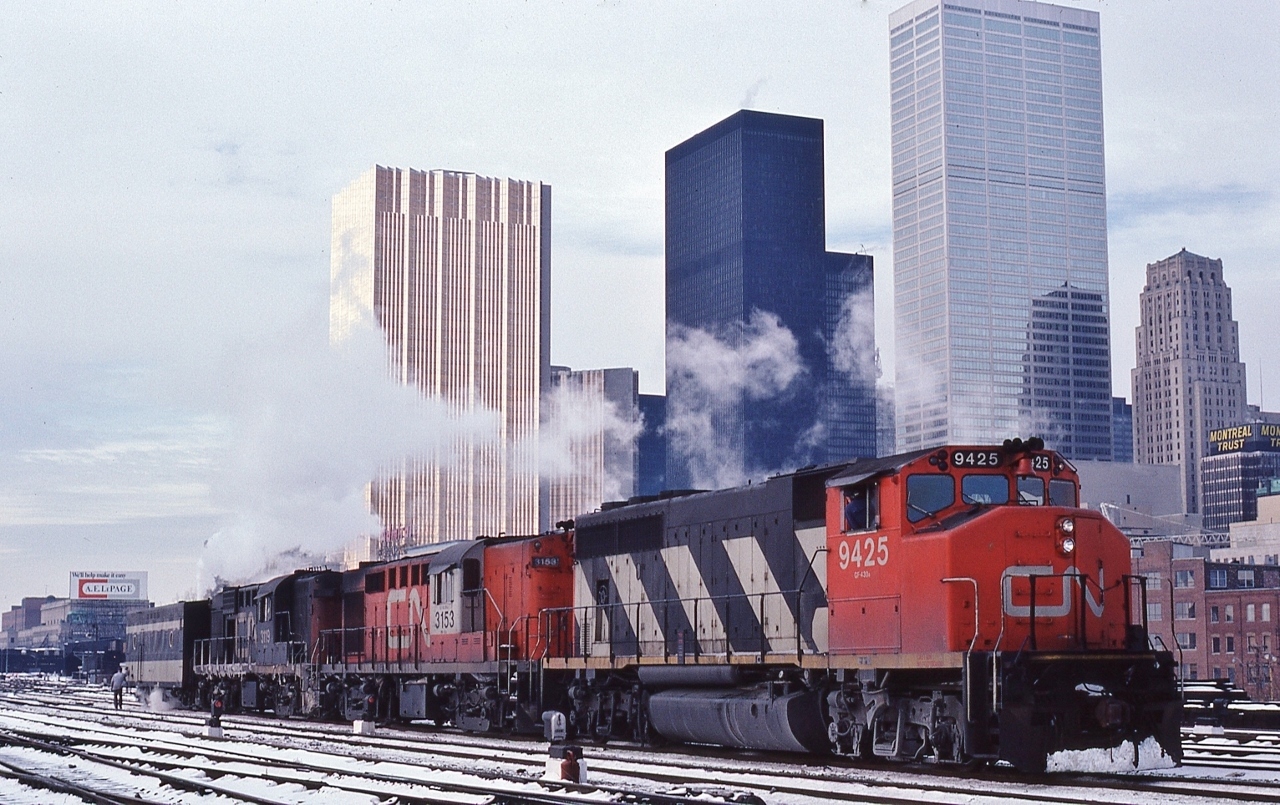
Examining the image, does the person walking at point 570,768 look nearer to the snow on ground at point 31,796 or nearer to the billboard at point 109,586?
the snow on ground at point 31,796

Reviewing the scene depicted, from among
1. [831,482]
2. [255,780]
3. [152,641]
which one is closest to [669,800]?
[831,482]

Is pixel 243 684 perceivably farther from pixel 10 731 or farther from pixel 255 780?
pixel 255 780

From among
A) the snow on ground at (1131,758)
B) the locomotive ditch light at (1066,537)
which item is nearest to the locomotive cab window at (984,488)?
the locomotive ditch light at (1066,537)

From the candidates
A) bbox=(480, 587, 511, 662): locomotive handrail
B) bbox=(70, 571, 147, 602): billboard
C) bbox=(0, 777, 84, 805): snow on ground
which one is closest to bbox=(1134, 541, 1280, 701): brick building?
bbox=(480, 587, 511, 662): locomotive handrail

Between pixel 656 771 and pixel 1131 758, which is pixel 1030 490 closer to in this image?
pixel 1131 758

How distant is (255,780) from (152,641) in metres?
33.9

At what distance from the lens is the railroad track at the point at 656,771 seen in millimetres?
14102

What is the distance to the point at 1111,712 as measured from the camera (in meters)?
15.3

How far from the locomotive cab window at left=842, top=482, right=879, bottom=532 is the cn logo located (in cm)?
171

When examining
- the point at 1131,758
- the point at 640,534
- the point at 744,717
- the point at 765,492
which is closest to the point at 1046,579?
the point at 1131,758

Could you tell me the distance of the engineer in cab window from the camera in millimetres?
17203

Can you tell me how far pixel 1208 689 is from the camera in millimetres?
32500

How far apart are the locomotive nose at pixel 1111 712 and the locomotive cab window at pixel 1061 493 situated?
91.8 inches

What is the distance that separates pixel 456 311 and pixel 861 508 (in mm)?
125064
